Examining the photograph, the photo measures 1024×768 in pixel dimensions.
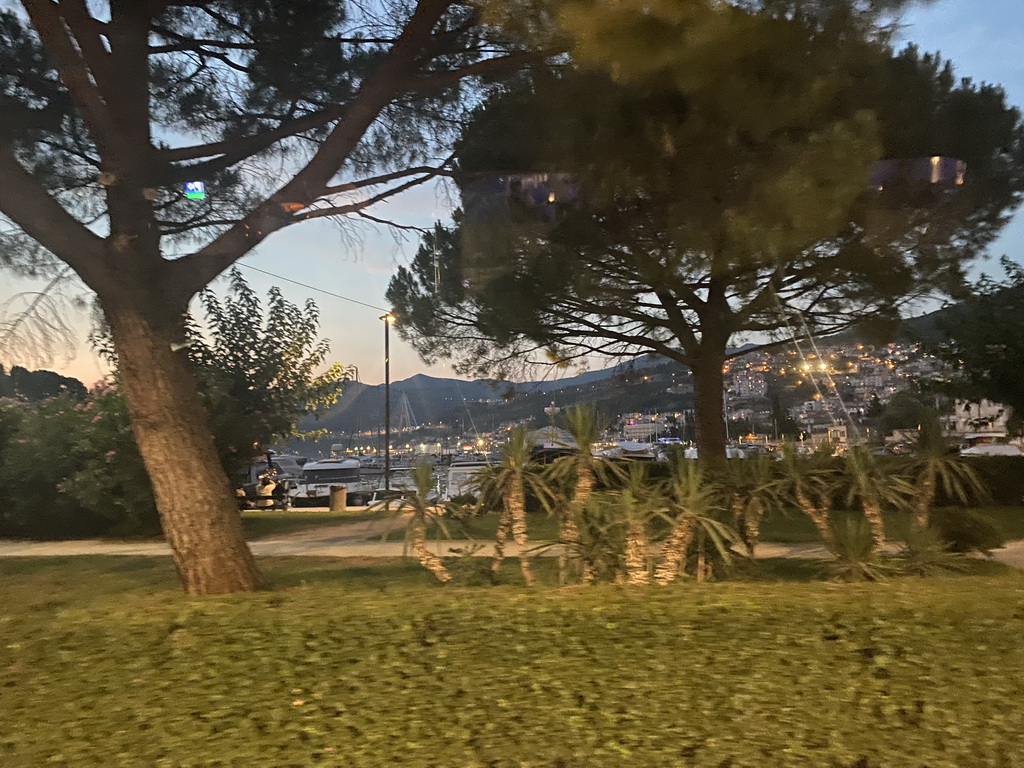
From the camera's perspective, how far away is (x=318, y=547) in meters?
10.2

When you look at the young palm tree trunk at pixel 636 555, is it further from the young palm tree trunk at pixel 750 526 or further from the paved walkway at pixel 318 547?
the paved walkway at pixel 318 547

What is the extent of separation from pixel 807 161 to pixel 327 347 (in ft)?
33.3

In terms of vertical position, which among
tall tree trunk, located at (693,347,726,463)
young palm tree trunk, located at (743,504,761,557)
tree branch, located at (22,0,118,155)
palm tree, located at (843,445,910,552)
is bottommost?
young palm tree trunk, located at (743,504,761,557)

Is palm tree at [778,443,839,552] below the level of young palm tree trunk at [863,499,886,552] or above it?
above

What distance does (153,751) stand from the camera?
3.32 m

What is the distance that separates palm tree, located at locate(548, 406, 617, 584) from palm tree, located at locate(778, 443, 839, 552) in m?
1.35

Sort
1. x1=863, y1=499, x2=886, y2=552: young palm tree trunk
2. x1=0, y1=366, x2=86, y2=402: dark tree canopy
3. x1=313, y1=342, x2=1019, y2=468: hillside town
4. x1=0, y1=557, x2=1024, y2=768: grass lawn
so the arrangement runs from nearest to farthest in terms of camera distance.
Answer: x1=0, y1=557, x2=1024, y2=768: grass lawn, x1=863, y1=499, x2=886, y2=552: young palm tree trunk, x1=0, y1=366, x2=86, y2=402: dark tree canopy, x1=313, y1=342, x2=1019, y2=468: hillside town

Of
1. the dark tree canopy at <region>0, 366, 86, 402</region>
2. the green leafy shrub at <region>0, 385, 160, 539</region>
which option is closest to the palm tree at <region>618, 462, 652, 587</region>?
the dark tree canopy at <region>0, 366, 86, 402</region>

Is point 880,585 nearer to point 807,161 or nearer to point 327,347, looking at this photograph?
point 807,161

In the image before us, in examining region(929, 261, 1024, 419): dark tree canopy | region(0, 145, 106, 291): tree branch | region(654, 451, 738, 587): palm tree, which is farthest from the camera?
region(929, 261, 1024, 419): dark tree canopy

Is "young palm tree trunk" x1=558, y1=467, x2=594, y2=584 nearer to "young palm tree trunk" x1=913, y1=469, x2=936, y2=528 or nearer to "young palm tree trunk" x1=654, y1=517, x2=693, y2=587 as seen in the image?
"young palm tree trunk" x1=654, y1=517, x2=693, y2=587

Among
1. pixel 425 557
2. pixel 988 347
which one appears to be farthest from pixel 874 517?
pixel 988 347

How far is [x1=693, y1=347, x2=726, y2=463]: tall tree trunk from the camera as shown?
36.1 ft

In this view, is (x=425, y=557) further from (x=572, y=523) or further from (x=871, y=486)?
(x=871, y=486)
